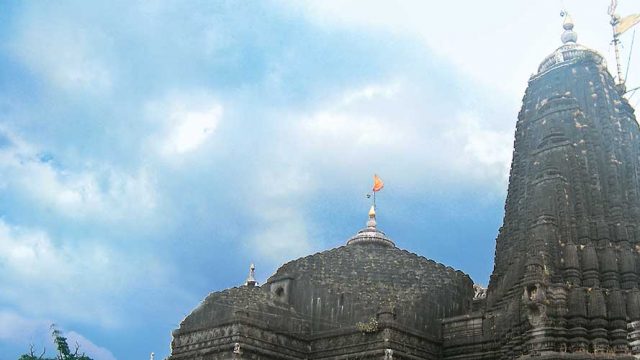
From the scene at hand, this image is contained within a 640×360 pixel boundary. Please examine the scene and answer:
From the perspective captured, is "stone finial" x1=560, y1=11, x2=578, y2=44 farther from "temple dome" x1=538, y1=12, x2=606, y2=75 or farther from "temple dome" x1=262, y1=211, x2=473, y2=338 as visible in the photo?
"temple dome" x1=262, y1=211, x2=473, y2=338

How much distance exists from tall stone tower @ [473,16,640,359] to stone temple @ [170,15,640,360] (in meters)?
0.05

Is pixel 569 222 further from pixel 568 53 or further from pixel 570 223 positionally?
pixel 568 53

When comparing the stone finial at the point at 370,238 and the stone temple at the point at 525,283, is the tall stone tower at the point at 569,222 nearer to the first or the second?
the stone temple at the point at 525,283

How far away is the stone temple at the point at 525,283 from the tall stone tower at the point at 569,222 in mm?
48

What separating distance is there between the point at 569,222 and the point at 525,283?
11.6 feet

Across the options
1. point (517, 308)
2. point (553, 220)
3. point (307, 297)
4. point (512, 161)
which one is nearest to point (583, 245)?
point (553, 220)

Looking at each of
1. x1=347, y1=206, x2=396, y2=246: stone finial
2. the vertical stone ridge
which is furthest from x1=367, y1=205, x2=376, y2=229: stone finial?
the vertical stone ridge

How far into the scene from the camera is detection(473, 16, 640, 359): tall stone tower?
23344 millimetres

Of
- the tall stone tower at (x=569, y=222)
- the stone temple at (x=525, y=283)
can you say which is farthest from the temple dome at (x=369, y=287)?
the tall stone tower at (x=569, y=222)

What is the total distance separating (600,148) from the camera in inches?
1123

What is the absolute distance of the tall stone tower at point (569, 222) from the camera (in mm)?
23344

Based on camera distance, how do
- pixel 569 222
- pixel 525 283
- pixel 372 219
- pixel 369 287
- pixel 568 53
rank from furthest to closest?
pixel 372 219
pixel 369 287
pixel 568 53
pixel 569 222
pixel 525 283

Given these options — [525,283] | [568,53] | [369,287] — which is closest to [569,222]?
[525,283]

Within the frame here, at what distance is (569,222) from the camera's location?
2612 centimetres
